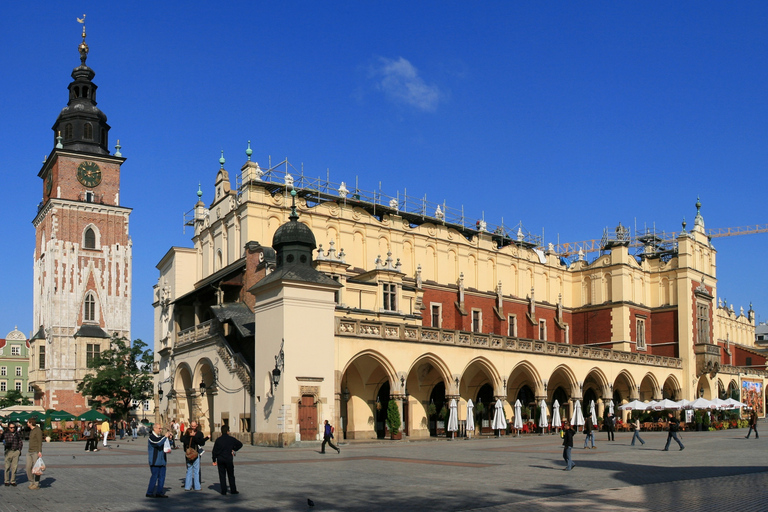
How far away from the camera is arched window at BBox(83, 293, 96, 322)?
3017 inches

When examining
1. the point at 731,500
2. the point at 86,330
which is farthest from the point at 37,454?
the point at 86,330

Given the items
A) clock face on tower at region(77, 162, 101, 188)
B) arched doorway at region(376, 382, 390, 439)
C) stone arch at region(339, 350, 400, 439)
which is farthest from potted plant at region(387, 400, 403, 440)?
clock face on tower at region(77, 162, 101, 188)

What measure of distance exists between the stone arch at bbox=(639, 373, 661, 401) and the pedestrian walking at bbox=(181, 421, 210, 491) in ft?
151

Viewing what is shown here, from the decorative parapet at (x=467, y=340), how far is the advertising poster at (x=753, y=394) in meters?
20.1

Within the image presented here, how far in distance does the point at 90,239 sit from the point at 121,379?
2032 centimetres

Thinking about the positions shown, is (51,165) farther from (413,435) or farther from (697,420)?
(697,420)

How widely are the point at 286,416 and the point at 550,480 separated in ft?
54.2

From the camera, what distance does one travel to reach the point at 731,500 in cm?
1519

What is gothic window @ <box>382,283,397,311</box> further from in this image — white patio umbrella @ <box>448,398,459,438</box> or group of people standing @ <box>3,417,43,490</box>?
group of people standing @ <box>3,417,43,490</box>

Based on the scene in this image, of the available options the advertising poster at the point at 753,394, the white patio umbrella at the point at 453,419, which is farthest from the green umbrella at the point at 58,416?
the advertising poster at the point at 753,394

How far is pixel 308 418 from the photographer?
113 ft

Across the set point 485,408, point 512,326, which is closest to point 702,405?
point 485,408

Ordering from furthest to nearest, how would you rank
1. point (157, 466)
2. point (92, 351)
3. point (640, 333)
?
point (92, 351) < point (640, 333) < point (157, 466)

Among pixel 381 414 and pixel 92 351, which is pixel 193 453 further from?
pixel 92 351
